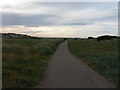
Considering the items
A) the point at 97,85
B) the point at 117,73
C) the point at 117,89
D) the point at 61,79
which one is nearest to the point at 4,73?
the point at 61,79

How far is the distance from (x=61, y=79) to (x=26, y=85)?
1808 millimetres

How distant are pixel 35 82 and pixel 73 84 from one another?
1509 millimetres

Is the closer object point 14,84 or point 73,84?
point 14,84

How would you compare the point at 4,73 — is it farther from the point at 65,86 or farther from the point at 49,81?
the point at 65,86

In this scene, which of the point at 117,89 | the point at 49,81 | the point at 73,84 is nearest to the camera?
the point at 117,89

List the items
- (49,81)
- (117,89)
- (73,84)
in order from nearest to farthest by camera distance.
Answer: (117,89) → (73,84) → (49,81)

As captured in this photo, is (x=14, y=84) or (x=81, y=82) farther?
(x=81, y=82)

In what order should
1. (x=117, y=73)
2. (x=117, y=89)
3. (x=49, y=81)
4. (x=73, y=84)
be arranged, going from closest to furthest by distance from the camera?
(x=117, y=89) < (x=73, y=84) < (x=49, y=81) < (x=117, y=73)

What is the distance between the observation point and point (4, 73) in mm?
8789

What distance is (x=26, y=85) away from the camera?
7406mm

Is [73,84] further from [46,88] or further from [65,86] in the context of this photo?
[46,88]

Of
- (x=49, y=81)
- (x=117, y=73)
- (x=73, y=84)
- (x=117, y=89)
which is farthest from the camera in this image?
(x=117, y=73)

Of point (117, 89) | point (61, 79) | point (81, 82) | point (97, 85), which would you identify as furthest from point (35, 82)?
point (117, 89)

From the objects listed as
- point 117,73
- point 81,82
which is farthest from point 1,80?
point 117,73
